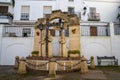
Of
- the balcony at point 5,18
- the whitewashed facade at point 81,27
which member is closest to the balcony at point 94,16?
the whitewashed facade at point 81,27

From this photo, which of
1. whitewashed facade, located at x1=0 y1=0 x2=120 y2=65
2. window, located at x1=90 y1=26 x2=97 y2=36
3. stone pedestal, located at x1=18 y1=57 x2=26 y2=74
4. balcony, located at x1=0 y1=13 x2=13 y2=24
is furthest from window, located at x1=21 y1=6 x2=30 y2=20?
stone pedestal, located at x1=18 y1=57 x2=26 y2=74

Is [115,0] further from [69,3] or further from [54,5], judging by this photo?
[54,5]

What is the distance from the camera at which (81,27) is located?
20.0m

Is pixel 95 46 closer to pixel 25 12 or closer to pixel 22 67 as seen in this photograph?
pixel 22 67

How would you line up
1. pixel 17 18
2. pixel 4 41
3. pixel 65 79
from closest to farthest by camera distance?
pixel 65 79, pixel 4 41, pixel 17 18

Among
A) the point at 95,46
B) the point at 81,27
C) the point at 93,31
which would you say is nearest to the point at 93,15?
the point at 93,31

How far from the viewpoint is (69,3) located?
26953 millimetres

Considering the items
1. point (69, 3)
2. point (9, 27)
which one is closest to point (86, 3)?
point (69, 3)

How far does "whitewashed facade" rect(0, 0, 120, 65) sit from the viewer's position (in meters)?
18.5

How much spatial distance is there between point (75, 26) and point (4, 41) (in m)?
8.03

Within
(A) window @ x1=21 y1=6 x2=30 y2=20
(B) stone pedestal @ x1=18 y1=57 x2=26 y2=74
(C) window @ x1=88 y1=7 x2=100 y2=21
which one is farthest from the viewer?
(C) window @ x1=88 y1=7 x2=100 y2=21

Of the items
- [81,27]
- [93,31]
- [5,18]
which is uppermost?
[5,18]

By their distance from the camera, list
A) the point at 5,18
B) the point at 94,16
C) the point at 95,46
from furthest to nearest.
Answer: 1. the point at 94,16
2. the point at 5,18
3. the point at 95,46

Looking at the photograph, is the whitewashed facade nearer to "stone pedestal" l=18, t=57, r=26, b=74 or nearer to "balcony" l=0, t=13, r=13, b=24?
"balcony" l=0, t=13, r=13, b=24
